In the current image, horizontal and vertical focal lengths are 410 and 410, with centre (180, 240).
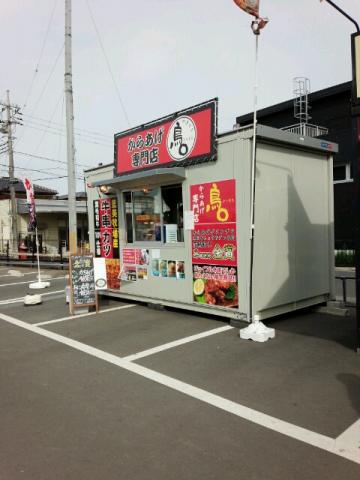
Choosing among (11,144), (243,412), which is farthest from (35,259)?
(243,412)

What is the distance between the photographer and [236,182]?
6.43m

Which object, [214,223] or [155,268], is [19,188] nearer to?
[155,268]

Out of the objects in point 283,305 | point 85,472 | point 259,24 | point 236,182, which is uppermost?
point 259,24

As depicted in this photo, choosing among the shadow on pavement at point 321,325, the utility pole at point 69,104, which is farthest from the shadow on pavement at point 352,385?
the utility pole at point 69,104

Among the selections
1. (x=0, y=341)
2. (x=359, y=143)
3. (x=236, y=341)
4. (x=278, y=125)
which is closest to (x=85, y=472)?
(x=236, y=341)

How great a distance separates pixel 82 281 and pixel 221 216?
3.14 m

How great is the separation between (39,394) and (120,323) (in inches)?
118

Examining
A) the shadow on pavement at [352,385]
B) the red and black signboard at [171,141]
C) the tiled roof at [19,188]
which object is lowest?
the shadow on pavement at [352,385]

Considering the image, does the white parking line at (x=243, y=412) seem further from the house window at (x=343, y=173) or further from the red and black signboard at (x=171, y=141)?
the house window at (x=343, y=173)

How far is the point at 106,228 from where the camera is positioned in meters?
9.14

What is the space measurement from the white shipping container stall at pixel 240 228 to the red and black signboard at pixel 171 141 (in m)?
0.18

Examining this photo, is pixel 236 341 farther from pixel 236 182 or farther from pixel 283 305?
pixel 236 182

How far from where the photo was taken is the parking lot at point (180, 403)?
9.46 ft

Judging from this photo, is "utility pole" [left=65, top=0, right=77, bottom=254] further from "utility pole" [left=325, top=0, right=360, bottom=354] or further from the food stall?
"utility pole" [left=325, top=0, right=360, bottom=354]
